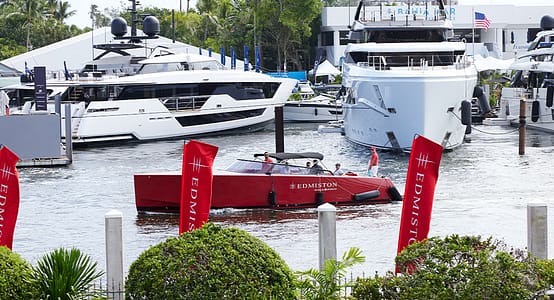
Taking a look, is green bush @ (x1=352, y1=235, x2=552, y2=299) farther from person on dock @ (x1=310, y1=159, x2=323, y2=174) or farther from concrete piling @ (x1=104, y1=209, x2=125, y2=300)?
person on dock @ (x1=310, y1=159, x2=323, y2=174)

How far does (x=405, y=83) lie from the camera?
3944cm

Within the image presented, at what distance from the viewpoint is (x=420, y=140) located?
513 inches

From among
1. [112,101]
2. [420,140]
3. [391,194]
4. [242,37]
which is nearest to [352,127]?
[112,101]

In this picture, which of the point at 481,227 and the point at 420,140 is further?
the point at 481,227

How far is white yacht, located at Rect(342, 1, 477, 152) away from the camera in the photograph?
39.5m

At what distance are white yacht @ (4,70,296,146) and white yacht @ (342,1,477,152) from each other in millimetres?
11625

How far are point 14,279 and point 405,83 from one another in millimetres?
30734

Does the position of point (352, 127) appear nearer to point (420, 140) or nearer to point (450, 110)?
point (450, 110)

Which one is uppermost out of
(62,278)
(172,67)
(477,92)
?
(172,67)

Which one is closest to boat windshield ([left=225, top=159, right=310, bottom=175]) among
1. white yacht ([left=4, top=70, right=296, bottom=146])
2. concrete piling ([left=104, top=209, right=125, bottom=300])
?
concrete piling ([left=104, top=209, right=125, bottom=300])

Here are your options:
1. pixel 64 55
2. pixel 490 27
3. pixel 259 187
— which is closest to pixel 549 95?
pixel 259 187

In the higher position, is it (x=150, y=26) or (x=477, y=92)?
(x=150, y=26)

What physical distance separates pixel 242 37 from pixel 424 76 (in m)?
51.6

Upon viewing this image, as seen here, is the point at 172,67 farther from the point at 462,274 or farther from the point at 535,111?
the point at 462,274
